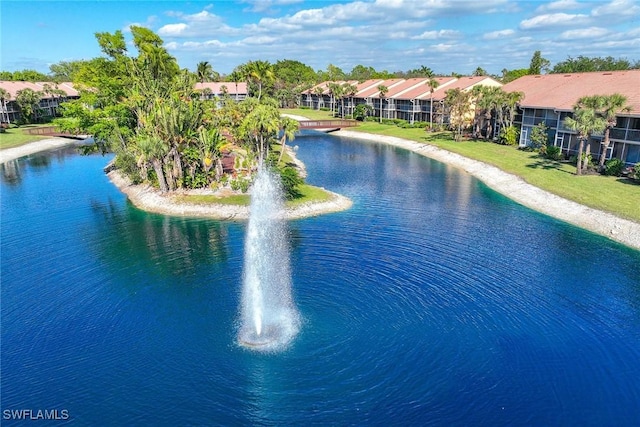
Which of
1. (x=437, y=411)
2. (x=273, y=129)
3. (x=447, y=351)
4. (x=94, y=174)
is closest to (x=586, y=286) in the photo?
(x=447, y=351)

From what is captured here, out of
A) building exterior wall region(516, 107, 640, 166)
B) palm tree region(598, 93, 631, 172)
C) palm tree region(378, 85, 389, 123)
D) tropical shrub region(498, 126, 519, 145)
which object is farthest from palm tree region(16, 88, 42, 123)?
palm tree region(598, 93, 631, 172)

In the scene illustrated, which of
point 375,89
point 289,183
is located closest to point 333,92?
point 375,89

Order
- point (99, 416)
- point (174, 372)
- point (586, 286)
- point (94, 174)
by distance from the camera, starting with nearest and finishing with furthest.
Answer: point (99, 416), point (174, 372), point (586, 286), point (94, 174)

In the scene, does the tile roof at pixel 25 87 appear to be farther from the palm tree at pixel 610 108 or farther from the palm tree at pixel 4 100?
the palm tree at pixel 610 108

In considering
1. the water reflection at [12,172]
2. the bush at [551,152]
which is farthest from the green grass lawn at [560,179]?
the water reflection at [12,172]

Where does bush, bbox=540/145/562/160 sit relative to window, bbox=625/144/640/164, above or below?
below

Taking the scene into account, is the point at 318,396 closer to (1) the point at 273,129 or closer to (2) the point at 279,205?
(2) the point at 279,205

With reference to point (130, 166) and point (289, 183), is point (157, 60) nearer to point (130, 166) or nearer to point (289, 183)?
point (130, 166)

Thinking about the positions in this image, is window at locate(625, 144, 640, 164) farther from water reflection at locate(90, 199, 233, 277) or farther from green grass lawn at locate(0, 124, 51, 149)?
green grass lawn at locate(0, 124, 51, 149)
